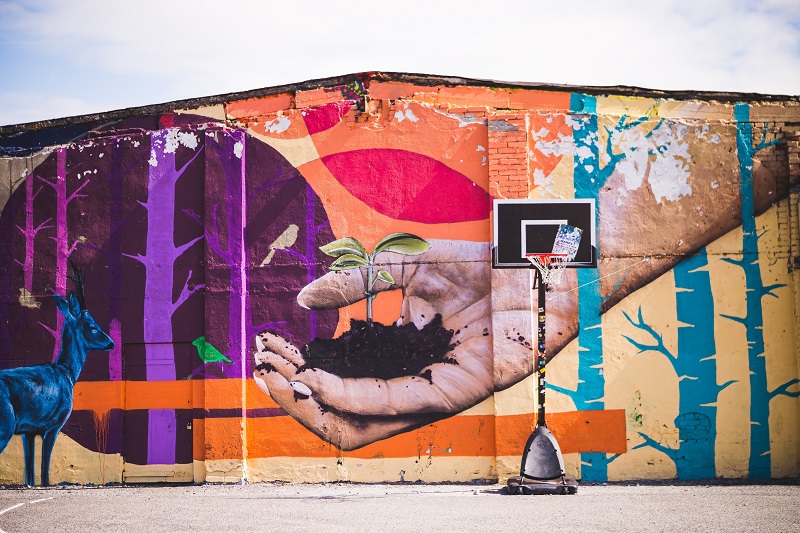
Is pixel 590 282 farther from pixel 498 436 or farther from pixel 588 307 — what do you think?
pixel 498 436

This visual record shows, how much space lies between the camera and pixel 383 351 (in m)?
10.4

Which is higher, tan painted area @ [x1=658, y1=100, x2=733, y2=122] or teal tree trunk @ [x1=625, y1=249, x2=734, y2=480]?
tan painted area @ [x1=658, y1=100, x2=733, y2=122]

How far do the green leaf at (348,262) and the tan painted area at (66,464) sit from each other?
402cm

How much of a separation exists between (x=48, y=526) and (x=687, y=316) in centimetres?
791

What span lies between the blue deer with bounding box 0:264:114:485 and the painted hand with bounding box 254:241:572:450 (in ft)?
8.60

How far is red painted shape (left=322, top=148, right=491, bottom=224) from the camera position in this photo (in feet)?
34.2

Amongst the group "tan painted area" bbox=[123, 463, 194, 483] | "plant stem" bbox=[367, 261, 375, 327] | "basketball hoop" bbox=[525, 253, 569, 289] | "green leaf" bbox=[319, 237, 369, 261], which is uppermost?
"green leaf" bbox=[319, 237, 369, 261]

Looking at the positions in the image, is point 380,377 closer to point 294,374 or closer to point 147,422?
point 294,374

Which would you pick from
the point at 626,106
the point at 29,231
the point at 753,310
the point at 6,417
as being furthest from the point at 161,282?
the point at 753,310

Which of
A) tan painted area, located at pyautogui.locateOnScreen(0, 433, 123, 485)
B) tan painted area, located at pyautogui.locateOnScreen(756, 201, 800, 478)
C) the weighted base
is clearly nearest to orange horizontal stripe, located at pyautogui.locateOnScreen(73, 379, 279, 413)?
tan painted area, located at pyautogui.locateOnScreen(0, 433, 123, 485)

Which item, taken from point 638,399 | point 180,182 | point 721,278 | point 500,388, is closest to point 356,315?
point 500,388

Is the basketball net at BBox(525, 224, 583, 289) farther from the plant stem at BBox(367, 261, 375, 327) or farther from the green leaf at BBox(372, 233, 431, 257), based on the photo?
the plant stem at BBox(367, 261, 375, 327)

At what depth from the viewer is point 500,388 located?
1008 centimetres

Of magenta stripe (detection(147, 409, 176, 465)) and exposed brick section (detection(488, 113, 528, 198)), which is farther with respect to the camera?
magenta stripe (detection(147, 409, 176, 465))
